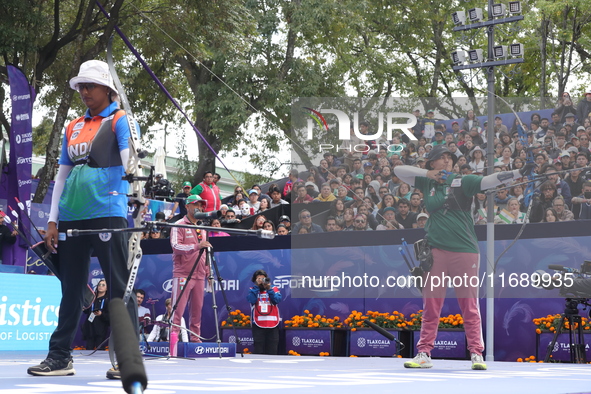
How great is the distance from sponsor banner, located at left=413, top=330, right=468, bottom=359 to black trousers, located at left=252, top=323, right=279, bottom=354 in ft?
6.48

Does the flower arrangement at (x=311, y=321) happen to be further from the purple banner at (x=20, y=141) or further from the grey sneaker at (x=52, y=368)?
the grey sneaker at (x=52, y=368)

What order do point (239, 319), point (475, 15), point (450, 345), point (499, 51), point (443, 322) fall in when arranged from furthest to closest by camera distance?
point (475, 15) < point (499, 51) < point (239, 319) < point (443, 322) < point (450, 345)

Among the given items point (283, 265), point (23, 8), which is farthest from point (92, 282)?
point (23, 8)

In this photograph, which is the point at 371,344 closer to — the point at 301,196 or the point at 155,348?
the point at 301,196

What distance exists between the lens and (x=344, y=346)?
38.4 ft

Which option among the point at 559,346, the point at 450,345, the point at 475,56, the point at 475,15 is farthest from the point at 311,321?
the point at 475,15

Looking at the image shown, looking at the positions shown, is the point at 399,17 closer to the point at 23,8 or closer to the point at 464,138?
the point at 23,8

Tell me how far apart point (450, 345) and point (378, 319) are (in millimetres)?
1113

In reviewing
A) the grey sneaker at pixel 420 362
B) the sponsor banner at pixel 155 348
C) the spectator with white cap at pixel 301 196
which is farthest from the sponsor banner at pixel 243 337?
the grey sneaker at pixel 420 362

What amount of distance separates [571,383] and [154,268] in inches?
374

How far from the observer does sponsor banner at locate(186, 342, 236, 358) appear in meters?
8.96

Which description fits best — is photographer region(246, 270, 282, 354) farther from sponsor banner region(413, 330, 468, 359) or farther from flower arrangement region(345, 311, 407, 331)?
sponsor banner region(413, 330, 468, 359)

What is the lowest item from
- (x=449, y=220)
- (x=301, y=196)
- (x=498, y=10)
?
(x=449, y=220)

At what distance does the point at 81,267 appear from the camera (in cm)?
488
